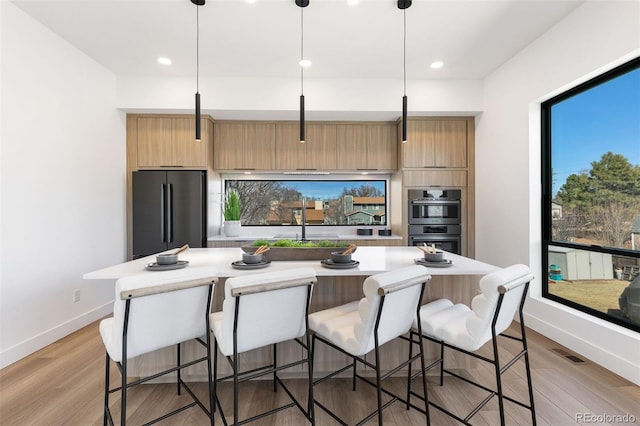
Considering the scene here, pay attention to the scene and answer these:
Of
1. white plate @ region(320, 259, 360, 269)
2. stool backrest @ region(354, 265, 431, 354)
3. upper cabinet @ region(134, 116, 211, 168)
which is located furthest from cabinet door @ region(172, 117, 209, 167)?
stool backrest @ region(354, 265, 431, 354)

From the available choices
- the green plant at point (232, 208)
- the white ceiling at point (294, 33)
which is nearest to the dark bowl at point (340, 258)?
the white ceiling at point (294, 33)

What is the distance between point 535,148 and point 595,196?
763mm

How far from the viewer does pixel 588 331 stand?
262cm

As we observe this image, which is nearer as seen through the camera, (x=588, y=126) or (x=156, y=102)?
(x=588, y=126)

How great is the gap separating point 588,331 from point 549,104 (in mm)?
2160

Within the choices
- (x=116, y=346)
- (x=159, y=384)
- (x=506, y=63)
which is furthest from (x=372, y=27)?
(x=159, y=384)

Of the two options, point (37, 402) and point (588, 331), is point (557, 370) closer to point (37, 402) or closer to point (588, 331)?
point (588, 331)

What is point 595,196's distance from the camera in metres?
2.79

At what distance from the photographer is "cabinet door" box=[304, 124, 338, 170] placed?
4426mm

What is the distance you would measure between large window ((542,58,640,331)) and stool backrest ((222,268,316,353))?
259 centimetres

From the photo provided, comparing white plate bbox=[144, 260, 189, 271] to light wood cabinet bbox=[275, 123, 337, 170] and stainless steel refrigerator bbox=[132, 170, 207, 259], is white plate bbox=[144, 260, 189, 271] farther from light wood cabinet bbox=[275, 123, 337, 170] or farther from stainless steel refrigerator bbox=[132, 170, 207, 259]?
light wood cabinet bbox=[275, 123, 337, 170]

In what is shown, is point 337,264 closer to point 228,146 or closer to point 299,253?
point 299,253

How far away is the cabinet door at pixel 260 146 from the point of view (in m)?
4.41

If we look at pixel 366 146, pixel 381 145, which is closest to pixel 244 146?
pixel 366 146
